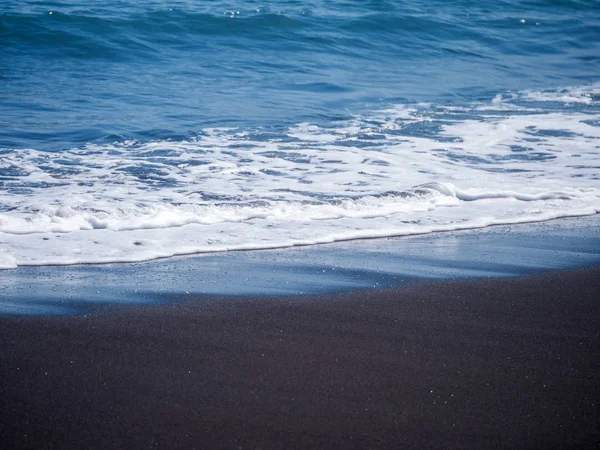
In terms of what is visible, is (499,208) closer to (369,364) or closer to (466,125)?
(369,364)

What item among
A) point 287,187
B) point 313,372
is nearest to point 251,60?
point 287,187

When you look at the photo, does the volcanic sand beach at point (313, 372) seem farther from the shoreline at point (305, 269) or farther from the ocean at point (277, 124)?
the ocean at point (277, 124)

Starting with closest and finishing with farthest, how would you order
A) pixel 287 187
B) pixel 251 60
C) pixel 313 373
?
1. pixel 313 373
2. pixel 287 187
3. pixel 251 60

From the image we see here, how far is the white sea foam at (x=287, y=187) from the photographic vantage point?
14.0 feet

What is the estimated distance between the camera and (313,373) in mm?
2512

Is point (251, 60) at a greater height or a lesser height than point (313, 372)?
greater

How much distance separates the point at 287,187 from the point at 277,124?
9.05 feet

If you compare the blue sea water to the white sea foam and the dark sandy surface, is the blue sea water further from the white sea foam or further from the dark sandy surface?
the dark sandy surface

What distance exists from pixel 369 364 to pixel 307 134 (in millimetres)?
5242

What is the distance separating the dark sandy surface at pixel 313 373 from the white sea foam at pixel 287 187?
3.53ft

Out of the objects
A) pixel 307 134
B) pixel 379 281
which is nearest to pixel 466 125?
pixel 307 134

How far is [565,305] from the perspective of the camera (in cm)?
324

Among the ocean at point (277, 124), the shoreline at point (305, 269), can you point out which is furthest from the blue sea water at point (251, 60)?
the shoreline at point (305, 269)

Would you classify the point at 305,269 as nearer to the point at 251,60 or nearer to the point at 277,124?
the point at 277,124
